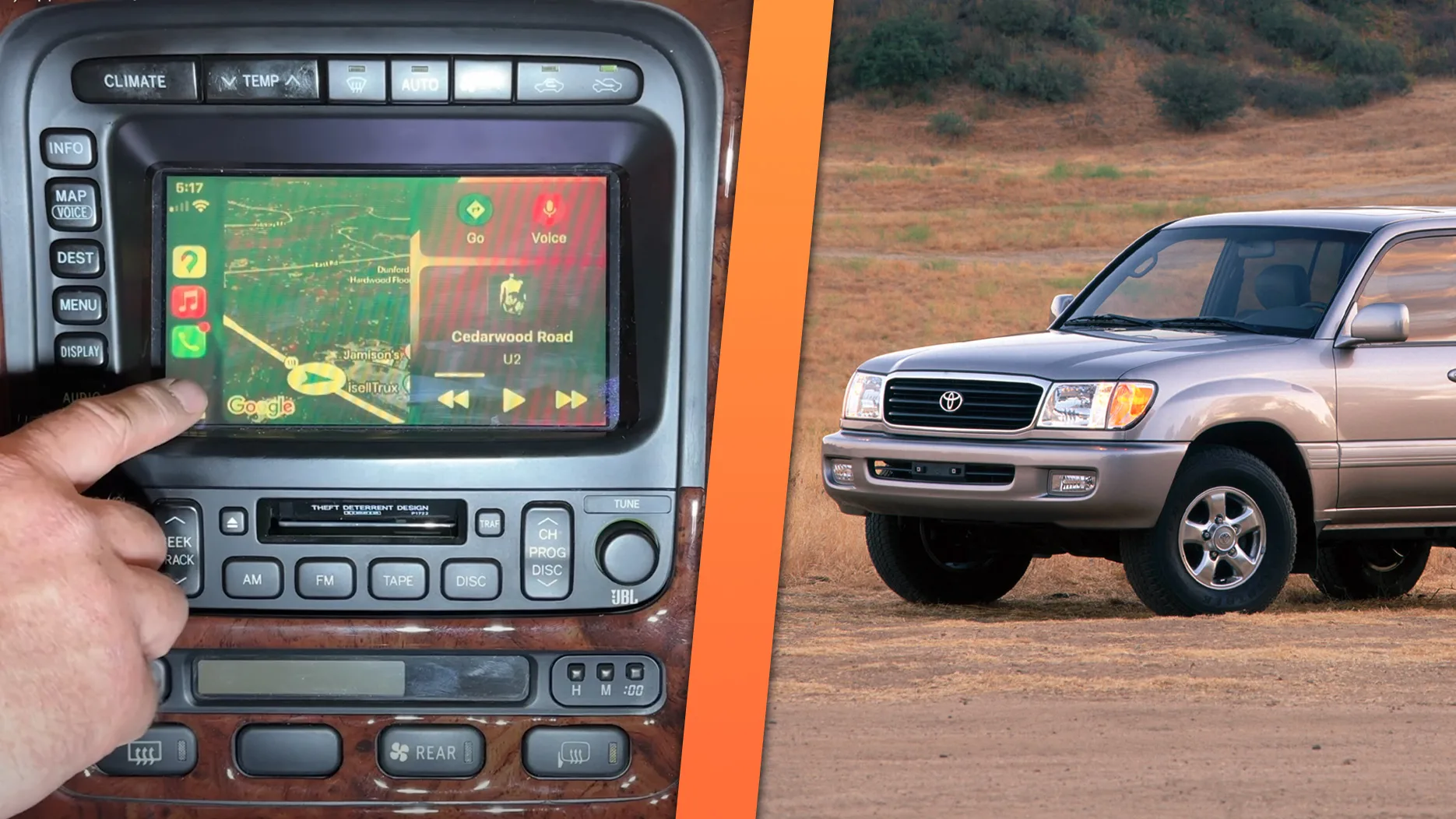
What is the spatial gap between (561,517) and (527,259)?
24 centimetres

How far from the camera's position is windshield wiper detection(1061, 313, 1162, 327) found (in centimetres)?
852

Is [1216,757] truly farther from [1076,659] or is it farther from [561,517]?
[561,517]

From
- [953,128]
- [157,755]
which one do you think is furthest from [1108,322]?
[953,128]

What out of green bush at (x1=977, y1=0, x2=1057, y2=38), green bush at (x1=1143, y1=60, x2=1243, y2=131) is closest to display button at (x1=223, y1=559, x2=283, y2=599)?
green bush at (x1=1143, y1=60, x2=1243, y2=131)

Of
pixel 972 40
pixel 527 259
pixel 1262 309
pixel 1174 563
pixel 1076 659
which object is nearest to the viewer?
pixel 527 259

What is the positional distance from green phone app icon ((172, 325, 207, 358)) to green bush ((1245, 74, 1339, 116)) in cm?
4495

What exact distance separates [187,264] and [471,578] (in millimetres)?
395

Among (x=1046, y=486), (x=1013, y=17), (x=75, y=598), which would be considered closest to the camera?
(x=75, y=598)

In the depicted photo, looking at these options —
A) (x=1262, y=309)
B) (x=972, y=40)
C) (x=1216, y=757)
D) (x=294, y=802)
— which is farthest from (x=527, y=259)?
(x=972, y=40)

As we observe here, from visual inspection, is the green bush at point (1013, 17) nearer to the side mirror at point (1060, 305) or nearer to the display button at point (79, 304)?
the side mirror at point (1060, 305)

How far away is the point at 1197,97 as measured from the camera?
44.3 meters

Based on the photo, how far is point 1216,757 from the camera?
5.24 m

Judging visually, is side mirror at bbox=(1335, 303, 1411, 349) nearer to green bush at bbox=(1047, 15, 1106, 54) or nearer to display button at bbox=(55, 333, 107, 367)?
display button at bbox=(55, 333, 107, 367)

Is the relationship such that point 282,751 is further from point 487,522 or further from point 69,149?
point 69,149
